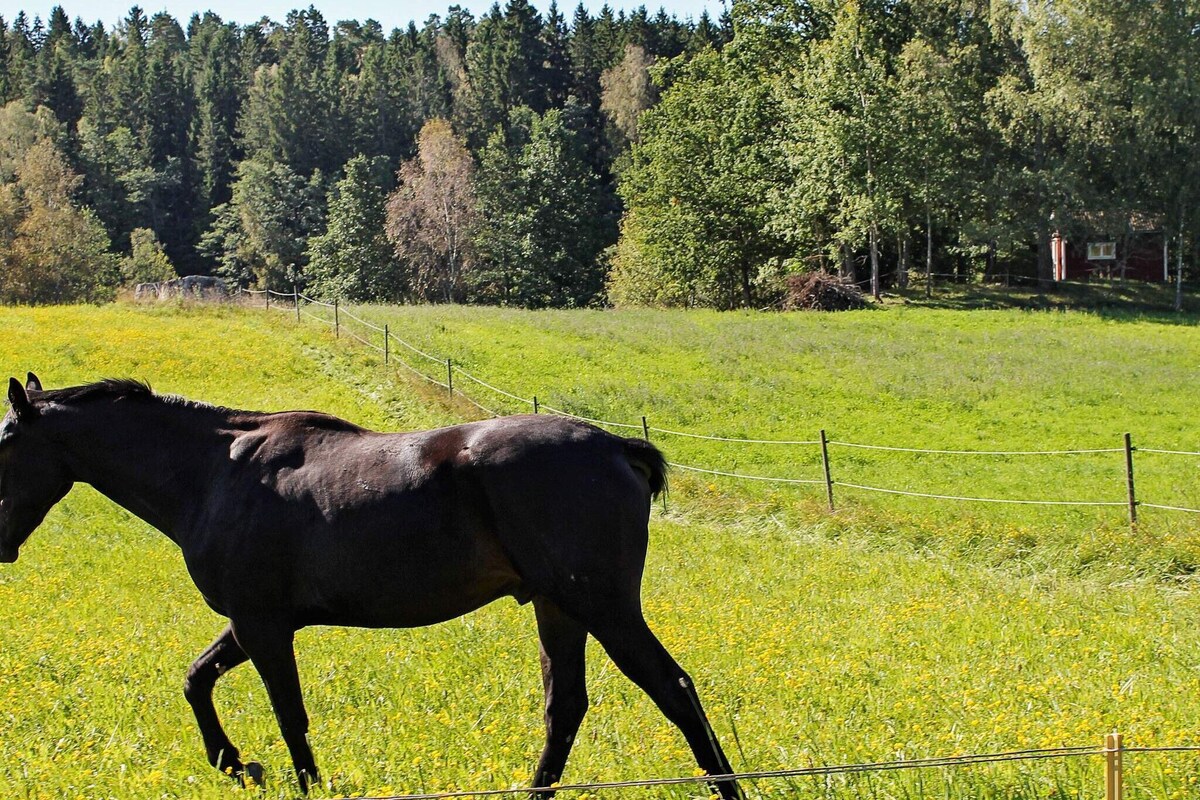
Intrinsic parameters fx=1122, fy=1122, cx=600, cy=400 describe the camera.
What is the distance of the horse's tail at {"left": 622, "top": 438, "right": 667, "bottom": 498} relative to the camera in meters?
5.64

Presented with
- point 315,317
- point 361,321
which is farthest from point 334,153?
Answer: point 361,321

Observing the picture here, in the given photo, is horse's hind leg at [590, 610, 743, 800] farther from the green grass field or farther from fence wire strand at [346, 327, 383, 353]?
fence wire strand at [346, 327, 383, 353]

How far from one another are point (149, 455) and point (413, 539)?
180 centimetres

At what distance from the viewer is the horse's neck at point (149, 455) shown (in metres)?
6.16

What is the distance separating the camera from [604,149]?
9106 cm

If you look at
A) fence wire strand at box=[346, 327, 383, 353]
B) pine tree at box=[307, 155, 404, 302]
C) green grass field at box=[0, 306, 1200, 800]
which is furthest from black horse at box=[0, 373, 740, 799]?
pine tree at box=[307, 155, 404, 302]

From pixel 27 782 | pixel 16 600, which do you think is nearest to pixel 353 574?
pixel 27 782

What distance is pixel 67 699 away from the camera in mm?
7199

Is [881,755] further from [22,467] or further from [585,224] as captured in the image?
[585,224]

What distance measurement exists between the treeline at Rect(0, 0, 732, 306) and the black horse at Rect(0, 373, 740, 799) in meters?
66.1

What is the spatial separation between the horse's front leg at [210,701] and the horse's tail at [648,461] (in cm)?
228

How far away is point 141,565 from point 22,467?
7.33m

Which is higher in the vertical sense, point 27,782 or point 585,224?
point 585,224

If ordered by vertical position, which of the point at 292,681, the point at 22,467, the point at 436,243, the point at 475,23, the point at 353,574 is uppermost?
the point at 475,23
